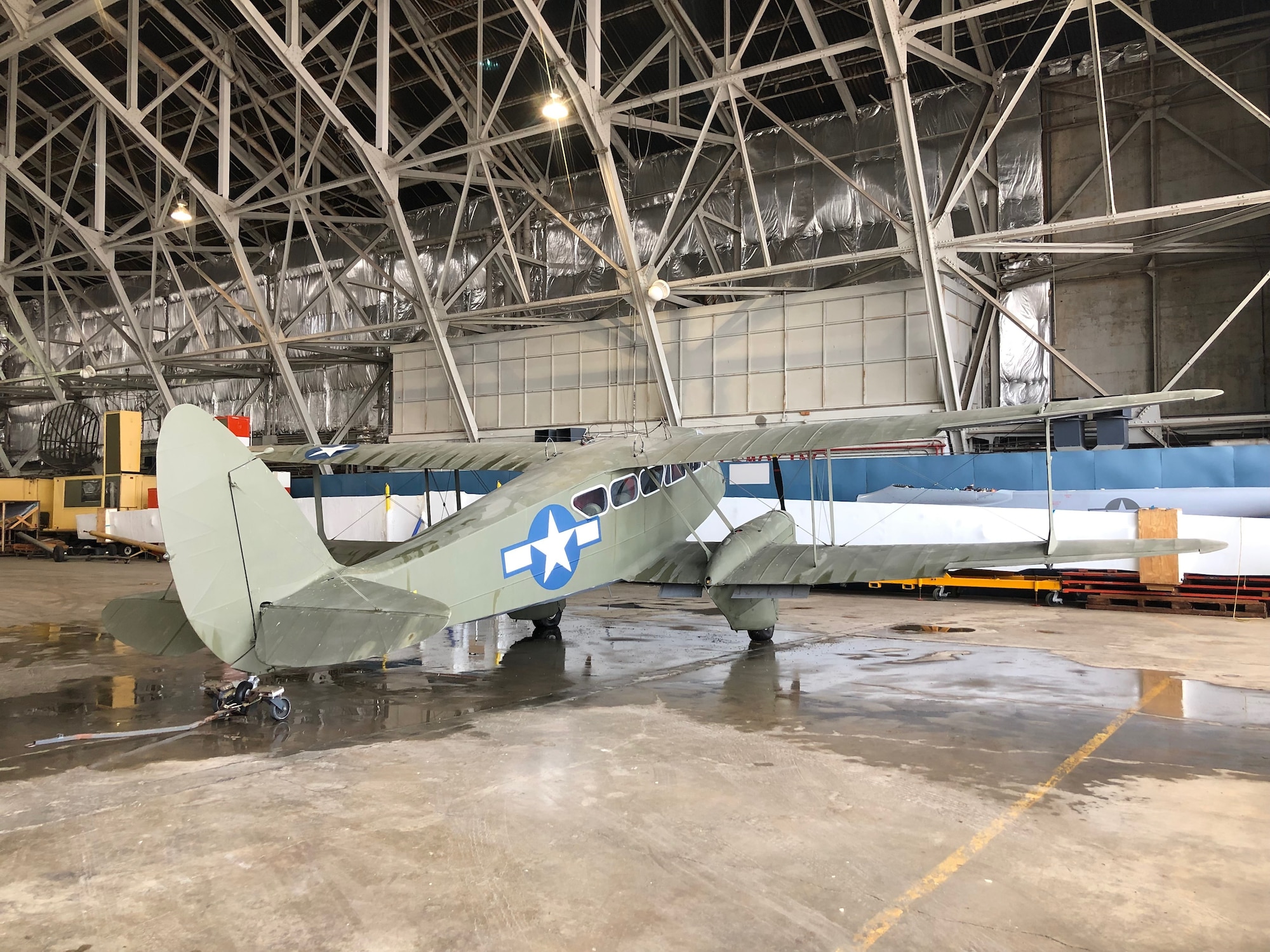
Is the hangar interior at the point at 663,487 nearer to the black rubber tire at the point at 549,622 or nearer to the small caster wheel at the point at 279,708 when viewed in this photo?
the black rubber tire at the point at 549,622

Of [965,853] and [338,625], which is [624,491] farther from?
[965,853]

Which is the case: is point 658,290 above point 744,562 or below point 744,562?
above

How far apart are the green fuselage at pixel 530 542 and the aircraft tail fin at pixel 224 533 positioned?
747 mm

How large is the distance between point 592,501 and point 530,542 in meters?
1.17

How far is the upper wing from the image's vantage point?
7586 millimetres

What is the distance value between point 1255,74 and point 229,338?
35.5 m

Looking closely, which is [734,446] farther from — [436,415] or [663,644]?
[436,415]

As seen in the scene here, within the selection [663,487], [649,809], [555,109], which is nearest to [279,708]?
[649,809]

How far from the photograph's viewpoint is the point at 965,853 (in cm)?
442

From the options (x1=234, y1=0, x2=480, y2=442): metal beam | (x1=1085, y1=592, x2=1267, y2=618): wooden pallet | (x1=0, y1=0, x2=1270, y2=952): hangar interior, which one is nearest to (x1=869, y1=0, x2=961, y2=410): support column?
(x1=0, y1=0, x2=1270, y2=952): hangar interior

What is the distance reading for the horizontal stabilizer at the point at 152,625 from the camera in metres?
6.91

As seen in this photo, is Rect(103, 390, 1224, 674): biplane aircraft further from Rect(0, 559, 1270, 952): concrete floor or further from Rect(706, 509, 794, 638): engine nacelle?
Rect(0, 559, 1270, 952): concrete floor

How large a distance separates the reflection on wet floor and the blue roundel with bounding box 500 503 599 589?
1.18 meters

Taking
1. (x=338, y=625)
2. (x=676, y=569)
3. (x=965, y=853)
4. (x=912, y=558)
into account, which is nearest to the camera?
(x=965, y=853)
